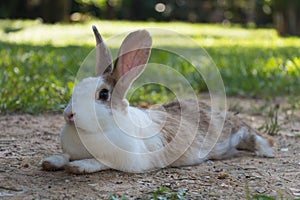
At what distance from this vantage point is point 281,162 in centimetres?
396

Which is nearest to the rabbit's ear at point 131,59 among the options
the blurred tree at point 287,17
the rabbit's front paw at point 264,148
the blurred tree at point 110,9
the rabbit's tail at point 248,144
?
the rabbit's tail at point 248,144

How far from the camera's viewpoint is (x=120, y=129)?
3.24 m

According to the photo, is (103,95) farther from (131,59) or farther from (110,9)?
(110,9)

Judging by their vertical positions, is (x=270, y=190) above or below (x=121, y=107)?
below

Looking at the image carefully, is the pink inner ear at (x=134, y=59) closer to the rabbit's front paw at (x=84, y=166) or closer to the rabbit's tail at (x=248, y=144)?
the rabbit's front paw at (x=84, y=166)

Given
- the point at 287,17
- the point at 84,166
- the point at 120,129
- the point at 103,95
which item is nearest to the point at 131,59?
the point at 103,95

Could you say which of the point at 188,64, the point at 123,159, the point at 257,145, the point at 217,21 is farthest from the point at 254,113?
the point at 217,21

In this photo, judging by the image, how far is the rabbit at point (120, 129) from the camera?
10.4 feet

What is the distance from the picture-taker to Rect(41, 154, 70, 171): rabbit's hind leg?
3.35 metres

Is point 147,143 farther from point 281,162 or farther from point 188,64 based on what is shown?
point 188,64

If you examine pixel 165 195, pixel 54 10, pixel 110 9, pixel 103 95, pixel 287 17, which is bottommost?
pixel 165 195

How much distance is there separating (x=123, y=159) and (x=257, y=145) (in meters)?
1.23

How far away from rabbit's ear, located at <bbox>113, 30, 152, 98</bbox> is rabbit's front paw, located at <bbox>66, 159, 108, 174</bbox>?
1.29 ft

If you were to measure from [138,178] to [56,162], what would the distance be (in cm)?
46
